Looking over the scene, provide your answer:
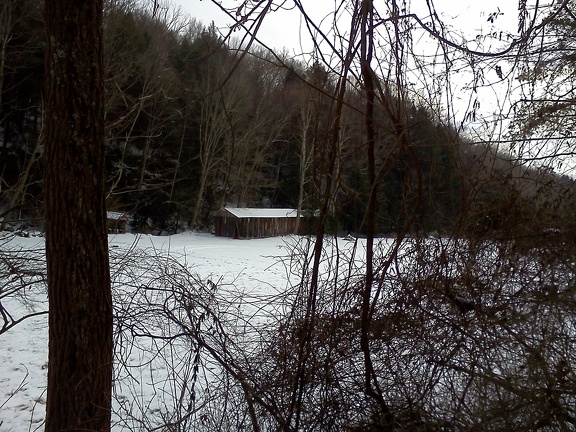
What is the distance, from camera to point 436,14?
3.12m

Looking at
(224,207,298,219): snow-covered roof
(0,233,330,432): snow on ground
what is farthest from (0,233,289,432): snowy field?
(224,207,298,219): snow-covered roof

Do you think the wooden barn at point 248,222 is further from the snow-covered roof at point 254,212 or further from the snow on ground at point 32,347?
the snow on ground at point 32,347

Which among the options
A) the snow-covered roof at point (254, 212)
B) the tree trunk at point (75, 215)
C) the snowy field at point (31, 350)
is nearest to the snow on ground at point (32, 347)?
the snowy field at point (31, 350)

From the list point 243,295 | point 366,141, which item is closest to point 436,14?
point 366,141

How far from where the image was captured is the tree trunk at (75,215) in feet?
11.5

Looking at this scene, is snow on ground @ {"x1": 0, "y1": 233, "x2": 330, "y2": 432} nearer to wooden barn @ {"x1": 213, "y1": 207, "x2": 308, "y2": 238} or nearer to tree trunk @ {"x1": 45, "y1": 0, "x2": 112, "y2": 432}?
tree trunk @ {"x1": 45, "y1": 0, "x2": 112, "y2": 432}

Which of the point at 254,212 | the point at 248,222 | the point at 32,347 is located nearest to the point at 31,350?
the point at 32,347

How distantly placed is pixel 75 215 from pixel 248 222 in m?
25.3

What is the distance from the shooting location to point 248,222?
28.9m

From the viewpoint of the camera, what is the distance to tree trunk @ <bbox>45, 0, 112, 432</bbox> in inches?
138

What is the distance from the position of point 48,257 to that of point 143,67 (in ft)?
23.4

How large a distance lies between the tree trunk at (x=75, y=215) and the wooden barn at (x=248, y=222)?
24.1m

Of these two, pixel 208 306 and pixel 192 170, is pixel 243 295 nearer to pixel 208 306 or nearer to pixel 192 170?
pixel 208 306

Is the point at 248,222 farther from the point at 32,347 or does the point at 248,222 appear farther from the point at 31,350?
the point at 31,350
